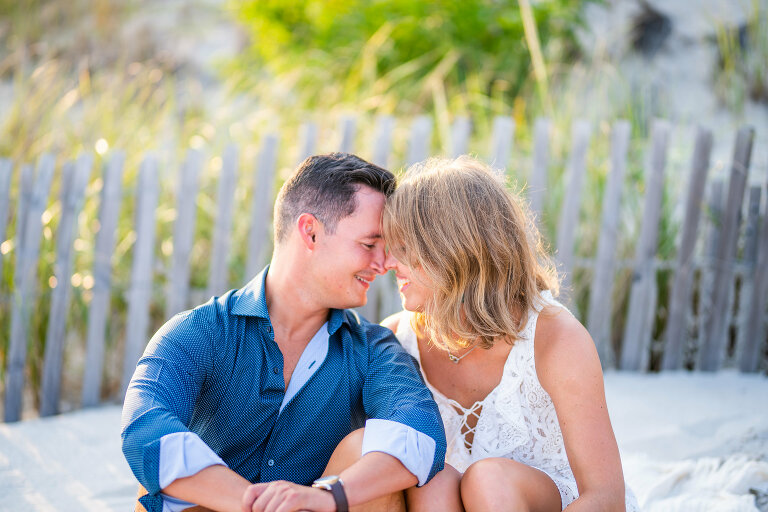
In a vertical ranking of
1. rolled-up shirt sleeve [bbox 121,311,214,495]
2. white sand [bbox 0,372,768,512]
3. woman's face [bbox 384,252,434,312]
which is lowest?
white sand [bbox 0,372,768,512]

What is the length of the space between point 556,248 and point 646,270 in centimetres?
59

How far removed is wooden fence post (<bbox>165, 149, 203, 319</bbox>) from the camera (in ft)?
13.4

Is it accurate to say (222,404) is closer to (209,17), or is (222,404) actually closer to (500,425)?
(500,425)

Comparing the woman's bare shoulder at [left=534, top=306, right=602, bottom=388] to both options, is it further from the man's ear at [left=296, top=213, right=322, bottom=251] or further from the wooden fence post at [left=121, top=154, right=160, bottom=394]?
the wooden fence post at [left=121, top=154, right=160, bottom=394]

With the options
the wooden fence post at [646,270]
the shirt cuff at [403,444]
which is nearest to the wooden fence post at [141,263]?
the shirt cuff at [403,444]

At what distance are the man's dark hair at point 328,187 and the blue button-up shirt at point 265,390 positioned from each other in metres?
0.33

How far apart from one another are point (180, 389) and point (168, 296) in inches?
95.4

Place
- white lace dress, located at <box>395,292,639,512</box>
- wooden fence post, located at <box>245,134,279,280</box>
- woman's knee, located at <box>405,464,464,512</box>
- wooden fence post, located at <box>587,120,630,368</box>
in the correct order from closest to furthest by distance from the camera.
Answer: woman's knee, located at <box>405,464,464,512</box>
white lace dress, located at <box>395,292,639,512</box>
wooden fence post, located at <box>245,134,279,280</box>
wooden fence post, located at <box>587,120,630,368</box>

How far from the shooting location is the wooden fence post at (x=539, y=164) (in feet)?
13.8

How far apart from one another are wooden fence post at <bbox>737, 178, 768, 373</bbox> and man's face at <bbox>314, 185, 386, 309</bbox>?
3005 mm

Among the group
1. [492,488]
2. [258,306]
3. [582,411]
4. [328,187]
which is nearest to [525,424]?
[582,411]

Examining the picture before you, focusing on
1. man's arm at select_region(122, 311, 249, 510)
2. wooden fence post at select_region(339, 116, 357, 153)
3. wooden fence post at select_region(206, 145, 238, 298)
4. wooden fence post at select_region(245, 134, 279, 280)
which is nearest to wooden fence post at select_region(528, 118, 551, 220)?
wooden fence post at select_region(339, 116, 357, 153)

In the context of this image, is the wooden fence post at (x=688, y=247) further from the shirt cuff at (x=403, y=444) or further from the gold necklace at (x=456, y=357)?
the shirt cuff at (x=403, y=444)

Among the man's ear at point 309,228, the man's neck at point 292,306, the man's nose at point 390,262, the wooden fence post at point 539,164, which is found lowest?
the man's neck at point 292,306
